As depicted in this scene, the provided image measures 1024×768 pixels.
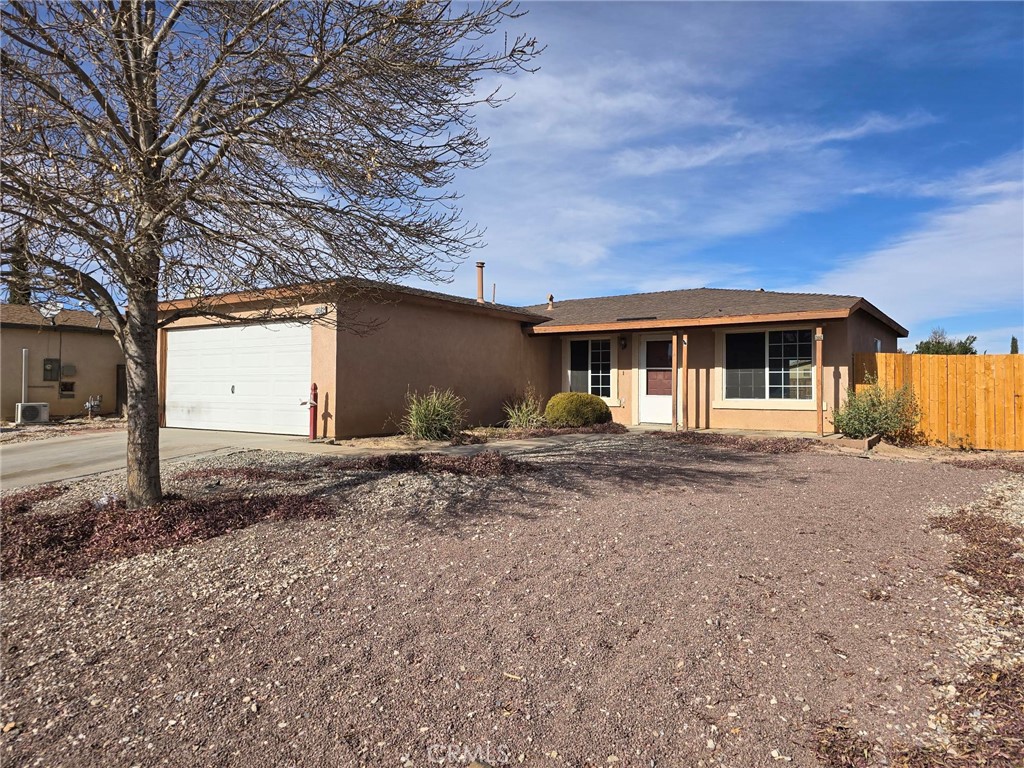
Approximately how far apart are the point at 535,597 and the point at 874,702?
182cm

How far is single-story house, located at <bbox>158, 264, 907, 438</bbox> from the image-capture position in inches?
462

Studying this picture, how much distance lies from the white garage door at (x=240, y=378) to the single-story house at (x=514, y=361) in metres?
0.03

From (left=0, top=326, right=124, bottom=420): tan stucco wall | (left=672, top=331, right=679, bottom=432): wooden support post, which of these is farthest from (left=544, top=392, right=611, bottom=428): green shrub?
(left=0, top=326, right=124, bottom=420): tan stucco wall

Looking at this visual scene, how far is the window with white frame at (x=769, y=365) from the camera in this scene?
13.0 meters

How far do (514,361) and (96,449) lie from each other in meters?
9.18

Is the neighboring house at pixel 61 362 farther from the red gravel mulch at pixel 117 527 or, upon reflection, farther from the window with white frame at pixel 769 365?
the window with white frame at pixel 769 365

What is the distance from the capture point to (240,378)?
42.1 feet

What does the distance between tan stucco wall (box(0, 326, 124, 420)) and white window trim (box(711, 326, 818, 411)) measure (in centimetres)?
1719

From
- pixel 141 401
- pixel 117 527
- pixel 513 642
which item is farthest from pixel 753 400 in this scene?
pixel 117 527

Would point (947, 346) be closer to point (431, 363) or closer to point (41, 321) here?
point (431, 363)

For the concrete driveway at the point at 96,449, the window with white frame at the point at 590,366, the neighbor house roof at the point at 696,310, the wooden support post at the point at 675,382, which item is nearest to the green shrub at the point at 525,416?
the window with white frame at the point at 590,366

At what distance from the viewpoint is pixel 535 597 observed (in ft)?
12.4

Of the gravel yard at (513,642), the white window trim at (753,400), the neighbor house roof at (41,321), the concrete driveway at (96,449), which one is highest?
the neighbor house roof at (41,321)

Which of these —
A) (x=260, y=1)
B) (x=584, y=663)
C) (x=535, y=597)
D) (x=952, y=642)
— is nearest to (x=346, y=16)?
(x=260, y=1)
